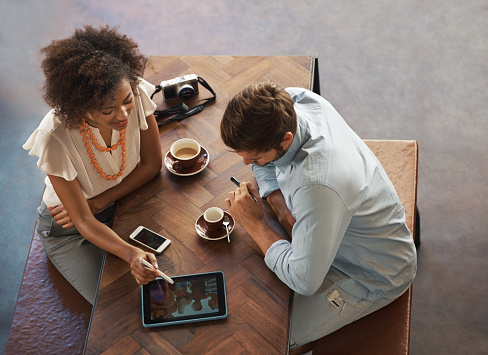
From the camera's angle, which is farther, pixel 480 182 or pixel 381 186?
pixel 480 182

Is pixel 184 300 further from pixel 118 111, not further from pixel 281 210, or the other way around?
pixel 118 111

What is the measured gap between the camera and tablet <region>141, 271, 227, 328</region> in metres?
1.76

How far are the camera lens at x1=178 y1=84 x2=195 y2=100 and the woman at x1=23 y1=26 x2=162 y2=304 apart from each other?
0.46ft

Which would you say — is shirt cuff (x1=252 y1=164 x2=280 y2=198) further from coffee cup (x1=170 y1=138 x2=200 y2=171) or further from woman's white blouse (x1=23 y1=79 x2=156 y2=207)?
woman's white blouse (x1=23 y1=79 x2=156 y2=207)

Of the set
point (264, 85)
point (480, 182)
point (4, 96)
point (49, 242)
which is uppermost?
point (264, 85)

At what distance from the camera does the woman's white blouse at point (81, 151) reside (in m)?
1.94

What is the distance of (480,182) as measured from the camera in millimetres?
3168

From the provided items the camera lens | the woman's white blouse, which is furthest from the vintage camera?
the woman's white blouse

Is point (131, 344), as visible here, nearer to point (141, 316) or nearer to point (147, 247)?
point (141, 316)

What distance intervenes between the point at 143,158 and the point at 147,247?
36 centimetres

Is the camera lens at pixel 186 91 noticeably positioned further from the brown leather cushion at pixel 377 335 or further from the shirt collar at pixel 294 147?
the brown leather cushion at pixel 377 335

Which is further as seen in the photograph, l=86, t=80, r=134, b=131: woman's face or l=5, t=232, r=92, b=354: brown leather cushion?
l=5, t=232, r=92, b=354: brown leather cushion

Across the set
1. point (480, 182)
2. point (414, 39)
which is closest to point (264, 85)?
point (480, 182)

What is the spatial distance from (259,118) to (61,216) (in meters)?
0.90
